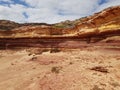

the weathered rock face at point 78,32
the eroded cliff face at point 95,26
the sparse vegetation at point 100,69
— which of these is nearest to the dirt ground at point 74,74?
the sparse vegetation at point 100,69

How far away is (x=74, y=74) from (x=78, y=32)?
32.7ft

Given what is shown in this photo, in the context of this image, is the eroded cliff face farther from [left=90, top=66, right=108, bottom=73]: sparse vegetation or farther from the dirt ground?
[left=90, top=66, right=108, bottom=73]: sparse vegetation

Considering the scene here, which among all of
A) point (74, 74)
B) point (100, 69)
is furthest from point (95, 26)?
point (74, 74)

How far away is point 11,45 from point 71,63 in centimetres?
1570

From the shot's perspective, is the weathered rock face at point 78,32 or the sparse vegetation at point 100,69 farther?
the weathered rock face at point 78,32

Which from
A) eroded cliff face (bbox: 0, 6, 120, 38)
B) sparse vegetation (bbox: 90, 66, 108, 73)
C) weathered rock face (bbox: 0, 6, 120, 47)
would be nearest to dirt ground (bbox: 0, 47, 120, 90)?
sparse vegetation (bbox: 90, 66, 108, 73)

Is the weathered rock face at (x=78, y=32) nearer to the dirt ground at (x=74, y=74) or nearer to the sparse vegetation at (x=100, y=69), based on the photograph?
the dirt ground at (x=74, y=74)

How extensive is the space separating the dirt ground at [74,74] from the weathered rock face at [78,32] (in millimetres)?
1599

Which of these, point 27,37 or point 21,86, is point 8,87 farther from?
point 27,37

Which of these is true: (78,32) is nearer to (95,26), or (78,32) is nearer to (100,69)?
(95,26)

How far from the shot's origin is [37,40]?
3092cm

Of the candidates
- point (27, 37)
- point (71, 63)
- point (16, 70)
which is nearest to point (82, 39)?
point (71, 63)

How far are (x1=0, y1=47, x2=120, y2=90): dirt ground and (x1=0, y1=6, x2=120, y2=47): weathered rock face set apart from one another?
5.24 ft

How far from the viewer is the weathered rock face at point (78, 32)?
20938 millimetres
